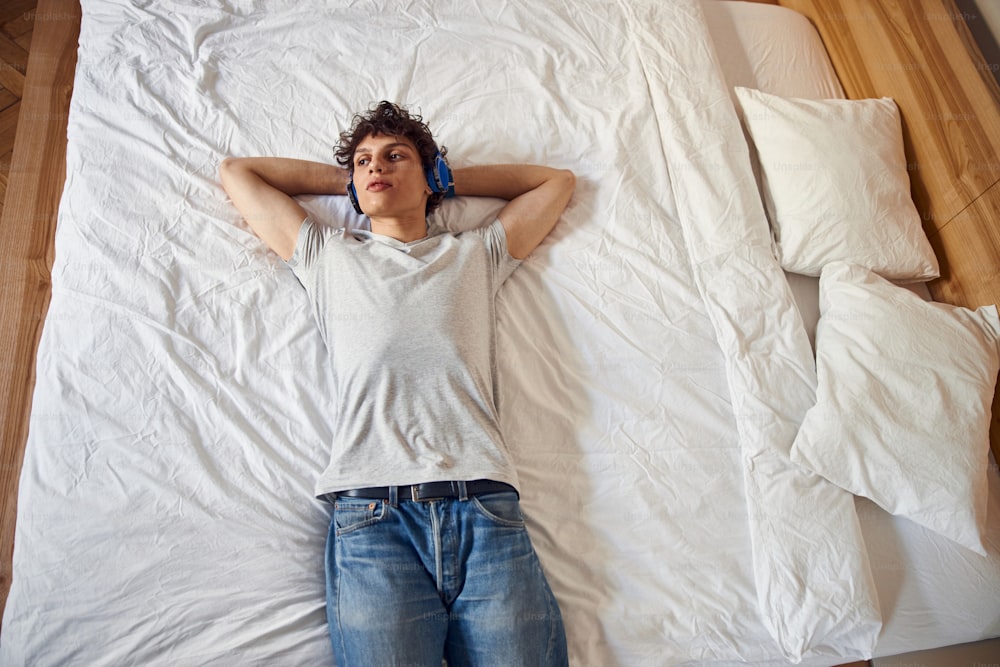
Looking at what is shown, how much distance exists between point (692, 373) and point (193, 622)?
108 cm

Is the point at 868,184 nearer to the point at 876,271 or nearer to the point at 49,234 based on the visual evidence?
the point at 876,271

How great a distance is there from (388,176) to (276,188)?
29cm

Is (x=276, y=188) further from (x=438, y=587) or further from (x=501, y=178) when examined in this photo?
(x=438, y=587)

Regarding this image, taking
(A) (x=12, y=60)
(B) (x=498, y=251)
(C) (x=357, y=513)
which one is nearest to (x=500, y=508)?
(C) (x=357, y=513)

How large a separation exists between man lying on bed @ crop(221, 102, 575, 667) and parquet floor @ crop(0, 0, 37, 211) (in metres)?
0.91

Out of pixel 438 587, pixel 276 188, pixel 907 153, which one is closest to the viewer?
pixel 438 587

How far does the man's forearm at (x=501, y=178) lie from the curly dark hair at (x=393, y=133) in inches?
2.5

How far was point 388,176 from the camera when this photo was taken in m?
1.32

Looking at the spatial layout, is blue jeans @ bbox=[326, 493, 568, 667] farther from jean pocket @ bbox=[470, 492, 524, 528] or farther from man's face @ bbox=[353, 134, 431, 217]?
man's face @ bbox=[353, 134, 431, 217]

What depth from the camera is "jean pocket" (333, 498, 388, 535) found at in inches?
43.6

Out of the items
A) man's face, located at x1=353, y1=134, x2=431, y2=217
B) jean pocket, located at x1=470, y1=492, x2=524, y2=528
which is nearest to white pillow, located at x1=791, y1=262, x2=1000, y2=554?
jean pocket, located at x1=470, y1=492, x2=524, y2=528

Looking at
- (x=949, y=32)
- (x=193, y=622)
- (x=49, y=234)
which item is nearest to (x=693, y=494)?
(x=193, y=622)

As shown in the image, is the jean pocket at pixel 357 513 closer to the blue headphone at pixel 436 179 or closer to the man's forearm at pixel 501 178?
the blue headphone at pixel 436 179

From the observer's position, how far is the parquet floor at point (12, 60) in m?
1.79
